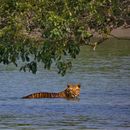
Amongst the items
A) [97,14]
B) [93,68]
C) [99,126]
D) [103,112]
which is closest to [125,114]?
[103,112]

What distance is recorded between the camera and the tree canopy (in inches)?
898

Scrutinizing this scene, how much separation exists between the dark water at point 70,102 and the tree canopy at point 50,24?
12.9ft

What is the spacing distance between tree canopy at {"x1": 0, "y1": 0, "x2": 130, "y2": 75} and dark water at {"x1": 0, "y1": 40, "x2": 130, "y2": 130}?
3.92 meters

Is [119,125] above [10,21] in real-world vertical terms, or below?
below

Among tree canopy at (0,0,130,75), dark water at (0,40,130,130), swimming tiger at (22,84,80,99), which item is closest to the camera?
tree canopy at (0,0,130,75)

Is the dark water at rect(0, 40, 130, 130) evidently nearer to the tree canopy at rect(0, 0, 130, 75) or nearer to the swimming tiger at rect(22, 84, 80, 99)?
the swimming tiger at rect(22, 84, 80, 99)

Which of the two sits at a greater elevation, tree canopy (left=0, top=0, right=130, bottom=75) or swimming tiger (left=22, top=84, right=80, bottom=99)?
tree canopy (left=0, top=0, right=130, bottom=75)

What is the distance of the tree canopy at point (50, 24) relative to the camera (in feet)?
74.8

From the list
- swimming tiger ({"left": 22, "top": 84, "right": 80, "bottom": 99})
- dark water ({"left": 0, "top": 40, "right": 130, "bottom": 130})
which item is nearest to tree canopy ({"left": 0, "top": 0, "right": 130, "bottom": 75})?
dark water ({"left": 0, "top": 40, "right": 130, "bottom": 130})

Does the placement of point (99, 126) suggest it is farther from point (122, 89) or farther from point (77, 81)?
point (77, 81)

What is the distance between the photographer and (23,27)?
23.4 metres

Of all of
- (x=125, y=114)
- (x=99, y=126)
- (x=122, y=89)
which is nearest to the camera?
(x=99, y=126)

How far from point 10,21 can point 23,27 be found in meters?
0.41

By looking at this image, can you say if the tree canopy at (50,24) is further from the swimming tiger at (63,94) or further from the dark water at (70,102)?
the swimming tiger at (63,94)
